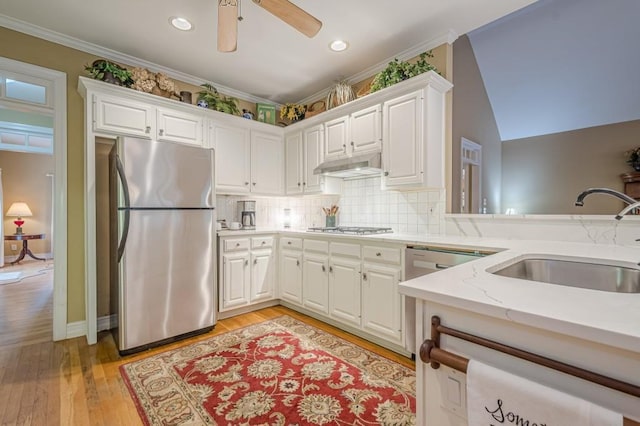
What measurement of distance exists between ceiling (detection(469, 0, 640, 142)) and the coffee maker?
10.3 feet

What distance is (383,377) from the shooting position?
201 centimetres

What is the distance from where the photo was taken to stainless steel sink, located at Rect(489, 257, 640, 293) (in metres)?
1.25

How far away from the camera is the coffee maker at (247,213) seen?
367 cm

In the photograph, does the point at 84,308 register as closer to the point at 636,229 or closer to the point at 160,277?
the point at 160,277

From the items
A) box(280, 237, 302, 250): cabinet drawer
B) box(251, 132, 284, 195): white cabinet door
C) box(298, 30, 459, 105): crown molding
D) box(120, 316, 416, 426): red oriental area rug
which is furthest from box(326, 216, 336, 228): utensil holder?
box(298, 30, 459, 105): crown molding

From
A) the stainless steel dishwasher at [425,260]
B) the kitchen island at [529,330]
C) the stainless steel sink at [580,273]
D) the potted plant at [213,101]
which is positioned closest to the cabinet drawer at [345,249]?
the stainless steel dishwasher at [425,260]

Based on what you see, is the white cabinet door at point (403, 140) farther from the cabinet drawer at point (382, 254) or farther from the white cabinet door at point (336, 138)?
the cabinet drawer at point (382, 254)

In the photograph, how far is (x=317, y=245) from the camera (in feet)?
9.78

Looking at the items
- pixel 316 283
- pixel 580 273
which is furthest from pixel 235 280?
pixel 580 273

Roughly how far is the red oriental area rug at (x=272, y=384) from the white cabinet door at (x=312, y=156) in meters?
1.70

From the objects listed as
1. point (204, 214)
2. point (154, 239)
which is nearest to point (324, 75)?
point (204, 214)

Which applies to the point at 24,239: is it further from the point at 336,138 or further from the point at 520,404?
the point at 520,404

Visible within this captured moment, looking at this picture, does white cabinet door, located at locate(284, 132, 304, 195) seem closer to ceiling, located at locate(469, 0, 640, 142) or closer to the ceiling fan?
the ceiling fan

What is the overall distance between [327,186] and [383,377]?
207 centimetres
